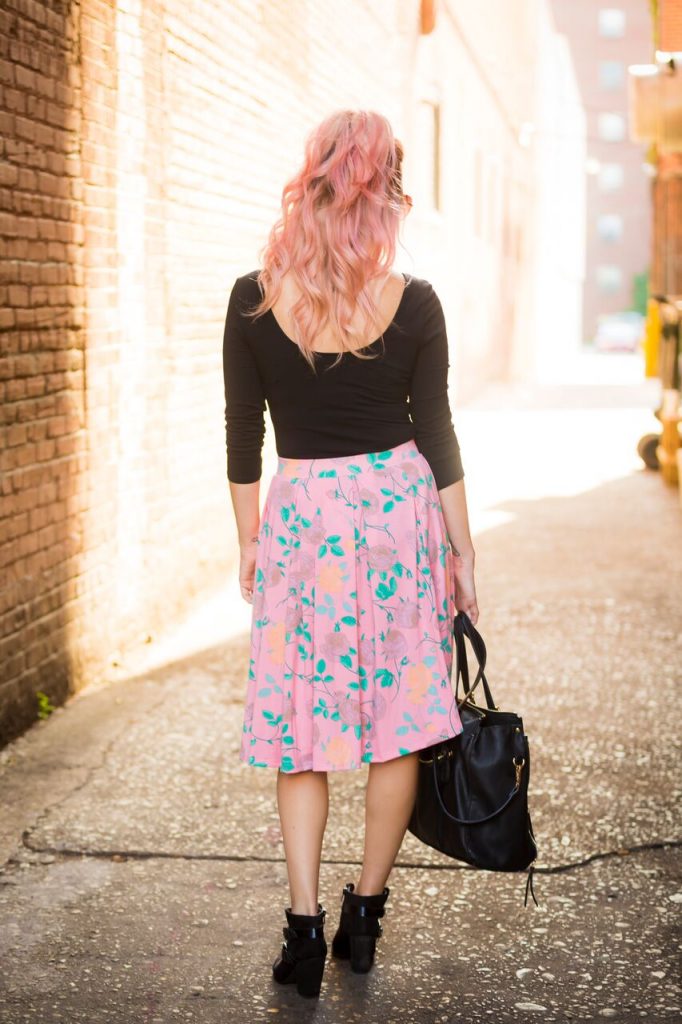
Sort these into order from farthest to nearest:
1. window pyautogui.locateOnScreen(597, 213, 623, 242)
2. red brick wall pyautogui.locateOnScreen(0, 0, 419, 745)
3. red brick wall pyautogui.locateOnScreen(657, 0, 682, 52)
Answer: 1. window pyautogui.locateOnScreen(597, 213, 623, 242)
2. red brick wall pyautogui.locateOnScreen(657, 0, 682, 52)
3. red brick wall pyautogui.locateOnScreen(0, 0, 419, 745)

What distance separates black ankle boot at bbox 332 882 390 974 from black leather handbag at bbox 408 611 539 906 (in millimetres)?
210

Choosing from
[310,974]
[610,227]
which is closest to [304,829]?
[310,974]

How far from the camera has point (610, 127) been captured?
74750 millimetres

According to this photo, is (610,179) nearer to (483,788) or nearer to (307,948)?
(483,788)

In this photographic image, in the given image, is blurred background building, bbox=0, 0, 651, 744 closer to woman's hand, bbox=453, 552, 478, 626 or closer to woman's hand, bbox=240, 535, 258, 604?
woman's hand, bbox=240, 535, 258, 604

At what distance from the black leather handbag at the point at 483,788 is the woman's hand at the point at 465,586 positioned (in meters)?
0.10

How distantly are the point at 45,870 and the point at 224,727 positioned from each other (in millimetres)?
1509

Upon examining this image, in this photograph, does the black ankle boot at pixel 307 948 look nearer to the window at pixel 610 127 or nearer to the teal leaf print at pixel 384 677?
the teal leaf print at pixel 384 677

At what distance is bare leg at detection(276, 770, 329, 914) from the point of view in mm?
3232

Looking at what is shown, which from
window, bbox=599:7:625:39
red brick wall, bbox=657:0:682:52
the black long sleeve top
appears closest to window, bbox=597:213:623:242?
window, bbox=599:7:625:39

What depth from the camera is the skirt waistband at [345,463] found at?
317cm

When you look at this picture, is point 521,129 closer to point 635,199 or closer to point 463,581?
point 463,581

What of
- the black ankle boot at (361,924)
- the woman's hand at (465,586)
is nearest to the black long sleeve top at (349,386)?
the woman's hand at (465,586)

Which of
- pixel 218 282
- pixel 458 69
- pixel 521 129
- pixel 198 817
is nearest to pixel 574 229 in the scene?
pixel 521 129
